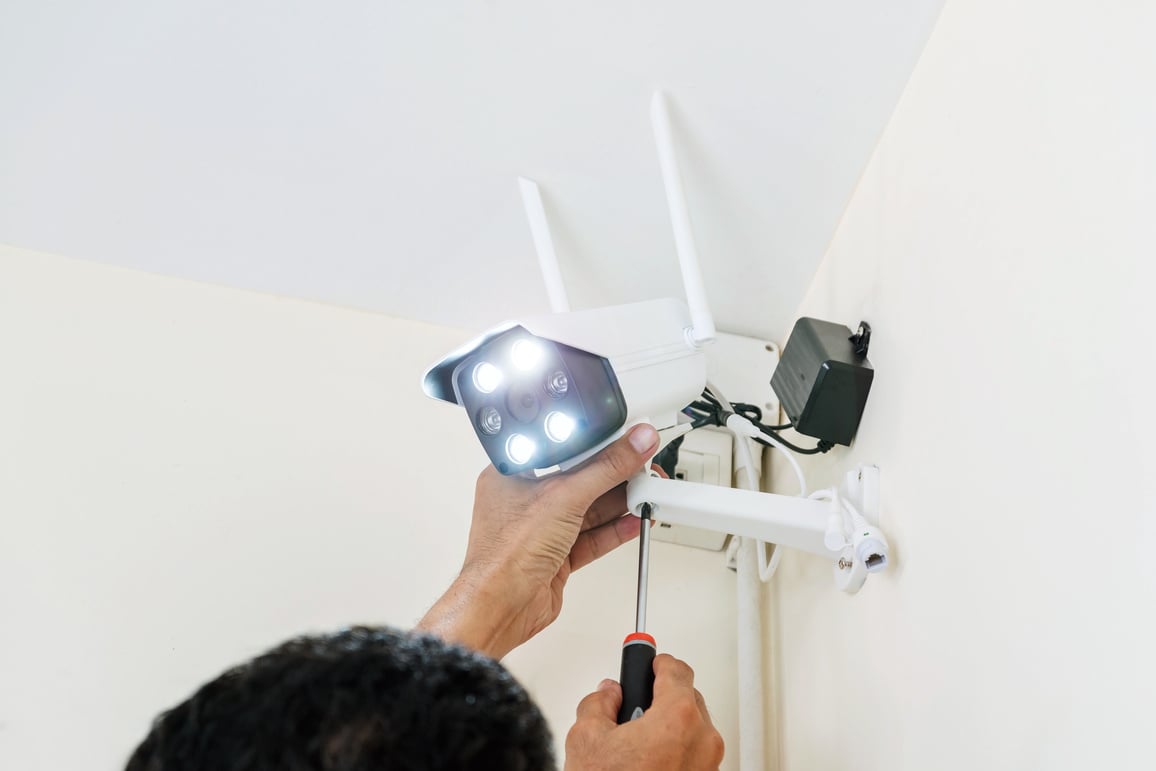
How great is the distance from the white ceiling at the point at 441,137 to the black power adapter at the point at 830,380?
0.08m

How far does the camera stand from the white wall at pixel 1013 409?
40 centimetres

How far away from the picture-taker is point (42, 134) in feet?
3.27

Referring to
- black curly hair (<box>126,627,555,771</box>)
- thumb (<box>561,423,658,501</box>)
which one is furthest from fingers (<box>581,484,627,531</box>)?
black curly hair (<box>126,627,555,771</box>)

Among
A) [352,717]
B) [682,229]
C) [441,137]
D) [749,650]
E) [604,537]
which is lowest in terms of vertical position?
[749,650]

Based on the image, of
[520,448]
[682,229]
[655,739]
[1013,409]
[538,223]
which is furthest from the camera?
[538,223]

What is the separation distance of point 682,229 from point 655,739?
526 mm

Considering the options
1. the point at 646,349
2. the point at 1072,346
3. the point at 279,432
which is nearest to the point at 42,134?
the point at 279,432

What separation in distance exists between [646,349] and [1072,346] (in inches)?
15.3

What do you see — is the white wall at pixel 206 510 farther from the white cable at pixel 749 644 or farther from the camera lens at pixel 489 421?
the camera lens at pixel 489 421

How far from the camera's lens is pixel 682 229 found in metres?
0.87

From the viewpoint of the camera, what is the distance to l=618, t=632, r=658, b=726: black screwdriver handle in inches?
26.6

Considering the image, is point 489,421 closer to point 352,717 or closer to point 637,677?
point 637,677

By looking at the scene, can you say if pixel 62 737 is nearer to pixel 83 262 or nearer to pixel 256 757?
pixel 83 262

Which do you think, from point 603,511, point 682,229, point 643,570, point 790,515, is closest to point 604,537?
point 603,511
